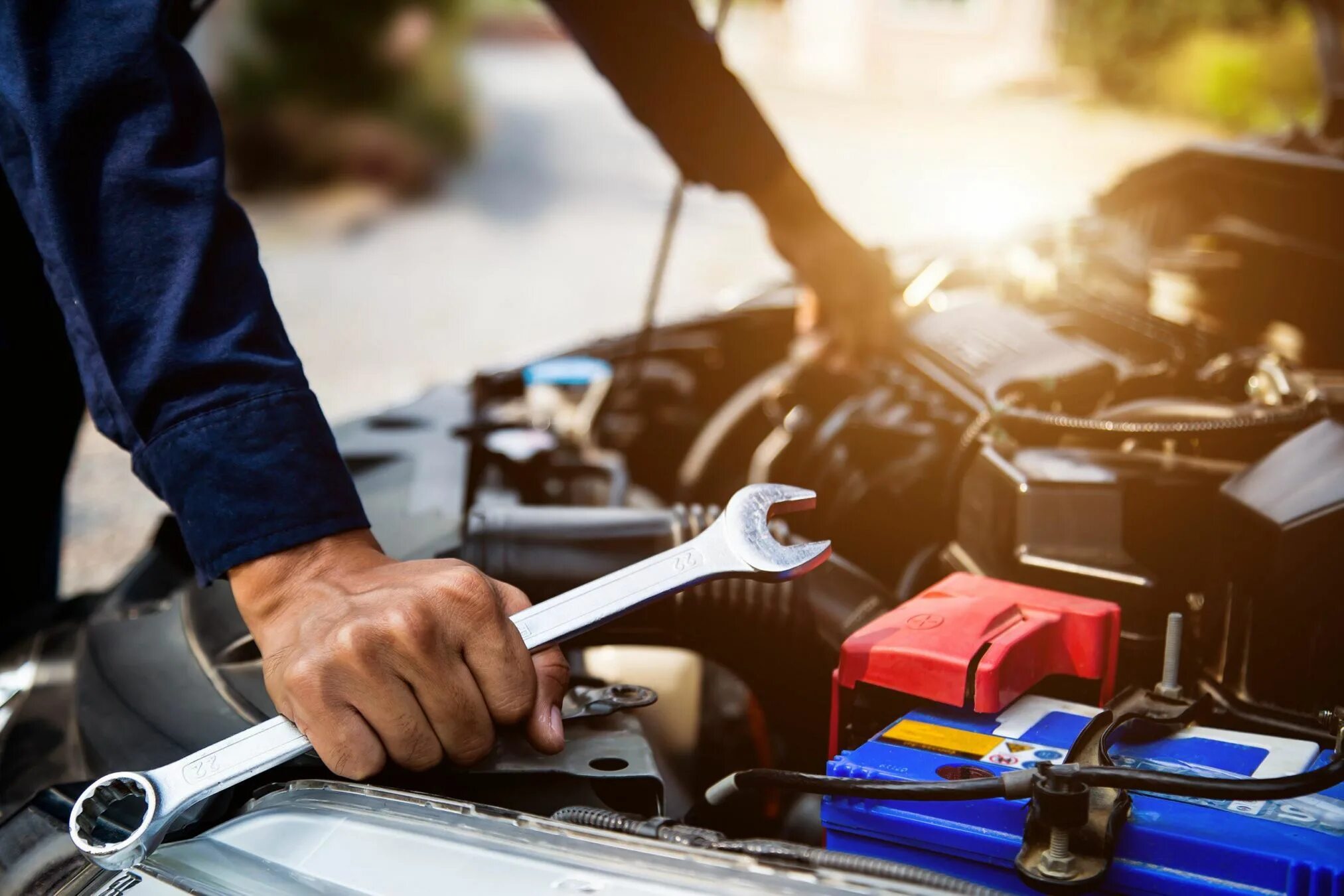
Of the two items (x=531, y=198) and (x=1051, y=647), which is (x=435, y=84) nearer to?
(x=531, y=198)

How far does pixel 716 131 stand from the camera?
1.57 metres

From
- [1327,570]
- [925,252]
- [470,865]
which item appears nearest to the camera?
[470,865]

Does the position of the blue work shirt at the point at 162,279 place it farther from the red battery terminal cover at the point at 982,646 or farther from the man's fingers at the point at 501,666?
the red battery terminal cover at the point at 982,646

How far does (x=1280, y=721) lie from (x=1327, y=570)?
0.11 meters

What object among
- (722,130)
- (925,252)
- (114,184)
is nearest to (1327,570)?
(114,184)

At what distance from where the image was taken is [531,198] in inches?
405

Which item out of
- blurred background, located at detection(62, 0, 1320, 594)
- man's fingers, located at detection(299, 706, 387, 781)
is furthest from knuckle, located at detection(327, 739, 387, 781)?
blurred background, located at detection(62, 0, 1320, 594)

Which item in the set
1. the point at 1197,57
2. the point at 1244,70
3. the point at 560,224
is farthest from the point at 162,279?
the point at 1197,57

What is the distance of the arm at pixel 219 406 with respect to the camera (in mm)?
709

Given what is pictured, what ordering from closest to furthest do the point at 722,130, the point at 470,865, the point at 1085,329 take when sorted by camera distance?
the point at 470,865 < the point at 1085,329 < the point at 722,130

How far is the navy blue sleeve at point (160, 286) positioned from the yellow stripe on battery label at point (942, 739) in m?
0.38

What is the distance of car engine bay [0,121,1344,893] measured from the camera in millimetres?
655

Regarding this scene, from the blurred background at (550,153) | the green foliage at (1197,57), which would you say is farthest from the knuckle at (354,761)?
the green foliage at (1197,57)

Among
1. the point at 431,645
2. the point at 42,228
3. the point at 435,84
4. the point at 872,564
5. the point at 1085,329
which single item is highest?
the point at 435,84
